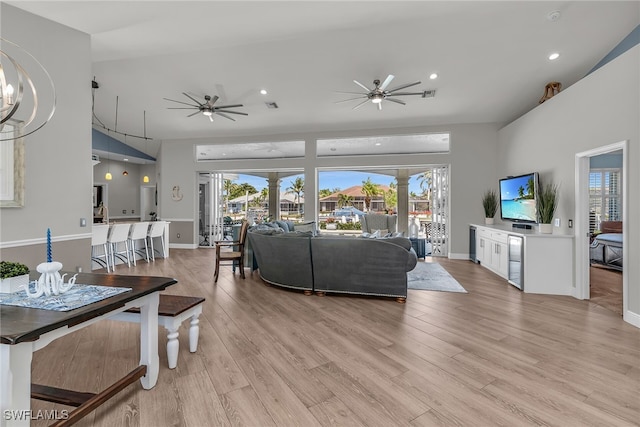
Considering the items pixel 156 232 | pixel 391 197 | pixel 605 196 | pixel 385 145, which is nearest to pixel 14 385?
pixel 156 232

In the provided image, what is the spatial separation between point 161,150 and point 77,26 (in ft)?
17.9

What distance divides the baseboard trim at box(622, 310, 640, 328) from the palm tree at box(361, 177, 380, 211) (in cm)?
694

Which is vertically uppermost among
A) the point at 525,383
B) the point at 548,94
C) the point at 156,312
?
the point at 548,94

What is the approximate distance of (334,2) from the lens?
3500 millimetres

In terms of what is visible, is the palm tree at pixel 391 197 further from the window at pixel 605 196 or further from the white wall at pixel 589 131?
the window at pixel 605 196

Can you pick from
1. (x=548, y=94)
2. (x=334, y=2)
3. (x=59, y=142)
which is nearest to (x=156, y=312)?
(x=59, y=142)

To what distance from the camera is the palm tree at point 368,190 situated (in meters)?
9.84

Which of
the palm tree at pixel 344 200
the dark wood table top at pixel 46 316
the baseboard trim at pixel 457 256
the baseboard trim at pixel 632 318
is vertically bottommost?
the baseboard trim at pixel 632 318

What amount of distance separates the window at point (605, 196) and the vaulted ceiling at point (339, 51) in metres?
2.89

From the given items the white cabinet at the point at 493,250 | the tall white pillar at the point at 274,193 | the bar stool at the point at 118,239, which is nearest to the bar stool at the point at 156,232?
the bar stool at the point at 118,239

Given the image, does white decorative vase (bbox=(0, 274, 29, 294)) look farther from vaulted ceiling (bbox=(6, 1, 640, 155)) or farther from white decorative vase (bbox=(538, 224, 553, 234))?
white decorative vase (bbox=(538, 224, 553, 234))

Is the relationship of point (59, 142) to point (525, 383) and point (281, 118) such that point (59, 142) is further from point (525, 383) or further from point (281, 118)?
point (525, 383)

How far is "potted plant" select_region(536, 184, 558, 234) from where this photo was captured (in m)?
4.54

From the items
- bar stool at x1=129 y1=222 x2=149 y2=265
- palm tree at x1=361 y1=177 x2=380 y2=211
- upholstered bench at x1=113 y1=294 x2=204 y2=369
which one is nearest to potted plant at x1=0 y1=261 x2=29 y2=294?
upholstered bench at x1=113 y1=294 x2=204 y2=369
